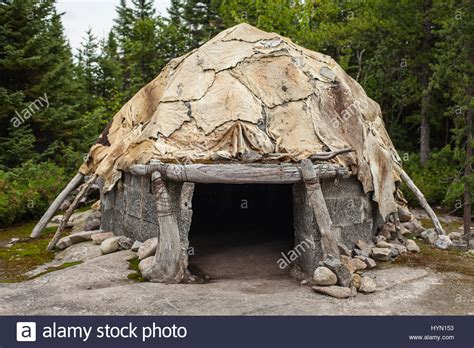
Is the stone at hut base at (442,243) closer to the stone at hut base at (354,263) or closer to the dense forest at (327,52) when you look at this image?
the dense forest at (327,52)

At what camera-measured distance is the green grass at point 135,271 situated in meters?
8.78

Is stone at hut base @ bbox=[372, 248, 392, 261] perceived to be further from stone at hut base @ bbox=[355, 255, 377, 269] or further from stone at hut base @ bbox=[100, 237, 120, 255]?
stone at hut base @ bbox=[100, 237, 120, 255]

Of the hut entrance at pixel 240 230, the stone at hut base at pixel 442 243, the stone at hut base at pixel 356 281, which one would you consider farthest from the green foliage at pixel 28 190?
the stone at hut base at pixel 442 243

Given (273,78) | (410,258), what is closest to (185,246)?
(273,78)

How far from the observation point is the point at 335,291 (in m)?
7.98

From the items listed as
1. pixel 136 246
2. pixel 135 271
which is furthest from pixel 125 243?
pixel 135 271

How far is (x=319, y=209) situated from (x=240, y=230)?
16.4 ft

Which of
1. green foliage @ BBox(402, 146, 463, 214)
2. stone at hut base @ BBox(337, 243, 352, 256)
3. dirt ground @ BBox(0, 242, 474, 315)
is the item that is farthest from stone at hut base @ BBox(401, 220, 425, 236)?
green foliage @ BBox(402, 146, 463, 214)

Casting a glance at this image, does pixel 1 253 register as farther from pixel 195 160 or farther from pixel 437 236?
pixel 437 236

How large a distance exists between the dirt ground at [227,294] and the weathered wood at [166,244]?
0.92 ft

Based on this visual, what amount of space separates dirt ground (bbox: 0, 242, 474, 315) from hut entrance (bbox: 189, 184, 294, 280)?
8 cm

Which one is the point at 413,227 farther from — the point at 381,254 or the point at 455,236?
the point at 381,254

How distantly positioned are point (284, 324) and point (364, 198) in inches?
189

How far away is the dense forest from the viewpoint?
1576cm
